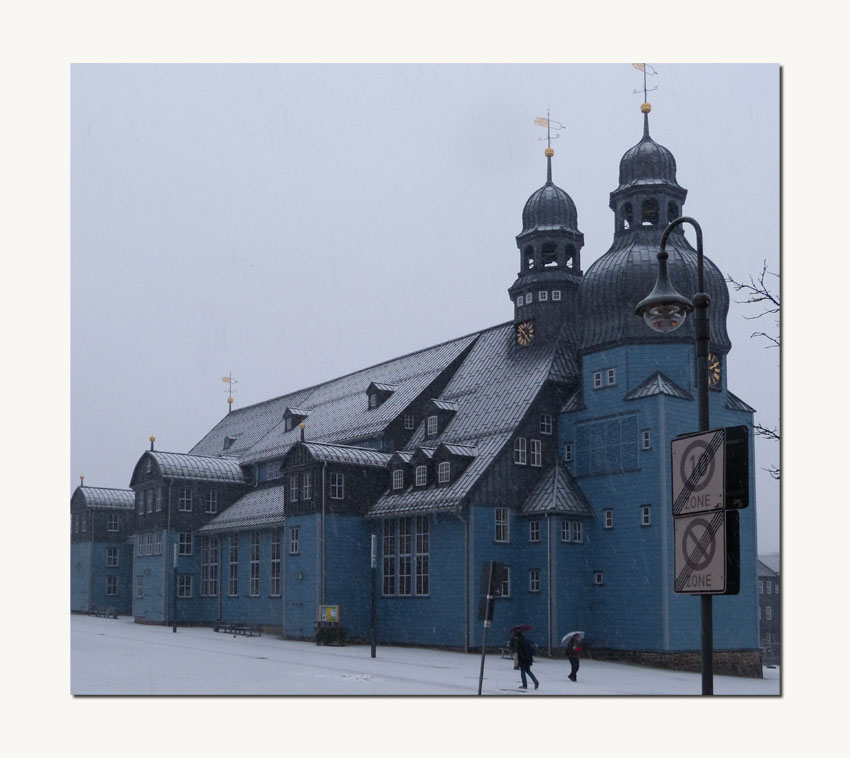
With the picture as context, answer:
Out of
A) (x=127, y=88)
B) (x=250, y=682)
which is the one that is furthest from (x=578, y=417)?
(x=127, y=88)

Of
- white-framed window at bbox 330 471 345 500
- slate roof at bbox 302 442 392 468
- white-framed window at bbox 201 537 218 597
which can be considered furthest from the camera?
white-framed window at bbox 201 537 218 597

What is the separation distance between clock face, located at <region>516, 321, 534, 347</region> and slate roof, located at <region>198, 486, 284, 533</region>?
11905 mm

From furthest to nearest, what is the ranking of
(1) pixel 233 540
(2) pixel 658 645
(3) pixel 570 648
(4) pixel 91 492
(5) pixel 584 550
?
(1) pixel 233 540, (4) pixel 91 492, (5) pixel 584 550, (2) pixel 658 645, (3) pixel 570 648

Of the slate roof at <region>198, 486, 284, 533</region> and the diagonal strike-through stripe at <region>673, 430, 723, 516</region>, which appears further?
the slate roof at <region>198, 486, 284, 533</region>

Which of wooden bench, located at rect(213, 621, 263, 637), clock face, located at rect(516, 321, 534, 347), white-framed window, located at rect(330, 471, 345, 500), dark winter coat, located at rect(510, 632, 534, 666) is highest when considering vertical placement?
clock face, located at rect(516, 321, 534, 347)

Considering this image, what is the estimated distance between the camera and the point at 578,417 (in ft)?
124

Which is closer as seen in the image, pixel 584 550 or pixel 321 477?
pixel 584 550

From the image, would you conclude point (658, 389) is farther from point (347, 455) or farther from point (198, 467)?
point (198, 467)

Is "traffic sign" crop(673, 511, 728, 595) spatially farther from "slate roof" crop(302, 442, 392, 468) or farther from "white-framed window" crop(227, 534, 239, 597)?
"white-framed window" crop(227, 534, 239, 597)

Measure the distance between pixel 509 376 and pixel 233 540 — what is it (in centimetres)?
1542

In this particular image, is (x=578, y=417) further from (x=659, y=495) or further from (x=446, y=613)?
(x=446, y=613)

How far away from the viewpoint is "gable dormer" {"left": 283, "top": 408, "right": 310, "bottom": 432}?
172ft

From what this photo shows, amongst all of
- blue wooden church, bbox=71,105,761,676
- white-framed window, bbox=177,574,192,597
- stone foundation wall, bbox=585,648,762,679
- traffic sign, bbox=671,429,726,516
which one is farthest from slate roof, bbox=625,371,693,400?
white-framed window, bbox=177,574,192,597

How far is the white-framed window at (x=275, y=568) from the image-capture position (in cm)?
4519
